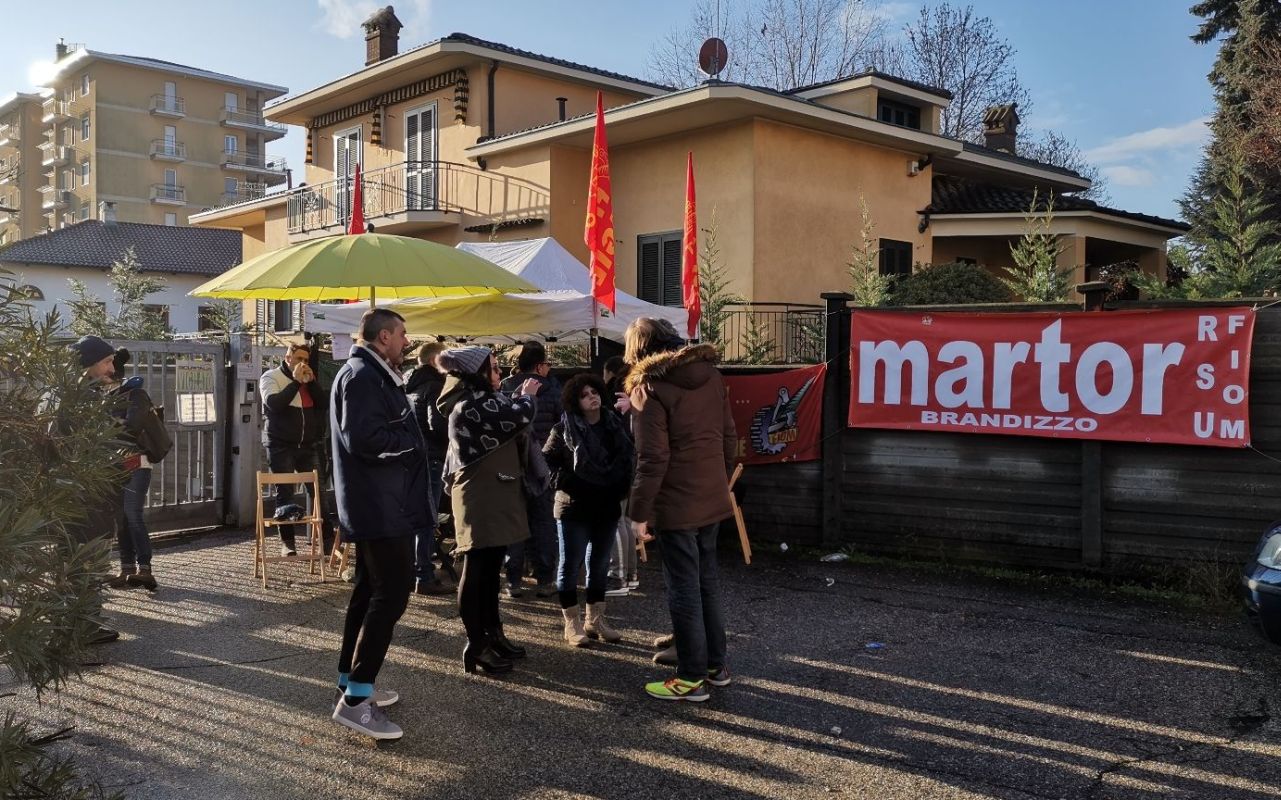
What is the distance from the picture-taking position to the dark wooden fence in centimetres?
705

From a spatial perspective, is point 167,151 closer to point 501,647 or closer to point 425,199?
point 425,199

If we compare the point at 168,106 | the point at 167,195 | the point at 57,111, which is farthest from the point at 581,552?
the point at 57,111

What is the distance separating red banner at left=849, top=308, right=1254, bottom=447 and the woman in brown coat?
11.7 ft

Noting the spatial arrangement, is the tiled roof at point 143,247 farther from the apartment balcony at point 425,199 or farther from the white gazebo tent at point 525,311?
the white gazebo tent at point 525,311

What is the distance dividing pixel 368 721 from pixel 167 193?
7058 cm

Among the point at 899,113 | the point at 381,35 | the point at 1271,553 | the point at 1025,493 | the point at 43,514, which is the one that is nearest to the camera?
the point at 43,514

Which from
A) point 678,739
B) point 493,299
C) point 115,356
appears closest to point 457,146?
point 493,299

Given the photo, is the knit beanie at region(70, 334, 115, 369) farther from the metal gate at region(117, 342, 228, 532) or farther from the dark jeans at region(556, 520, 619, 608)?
the metal gate at region(117, 342, 228, 532)

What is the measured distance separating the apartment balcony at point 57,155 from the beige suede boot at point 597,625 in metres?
71.5

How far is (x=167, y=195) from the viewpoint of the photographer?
6656cm

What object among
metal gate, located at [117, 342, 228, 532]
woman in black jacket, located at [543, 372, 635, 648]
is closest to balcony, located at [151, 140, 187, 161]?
metal gate, located at [117, 342, 228, 532]

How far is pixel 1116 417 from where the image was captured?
Answer: 7.45 m

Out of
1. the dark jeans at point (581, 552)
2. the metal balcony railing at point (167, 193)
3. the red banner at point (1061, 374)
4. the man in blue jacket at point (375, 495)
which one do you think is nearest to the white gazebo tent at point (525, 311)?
the red banner at point (1061, 374)

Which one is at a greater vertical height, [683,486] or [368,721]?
[683,486]
